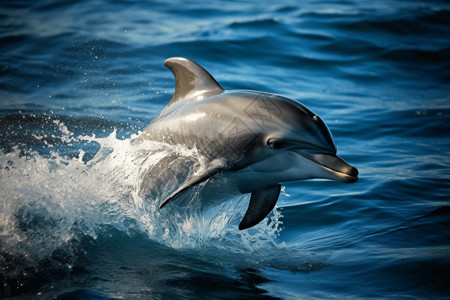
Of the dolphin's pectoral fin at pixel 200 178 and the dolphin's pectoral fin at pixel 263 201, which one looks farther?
the dolphin's pectoral fin at pixel 263 201

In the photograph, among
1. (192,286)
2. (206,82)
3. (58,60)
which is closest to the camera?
(192,286)

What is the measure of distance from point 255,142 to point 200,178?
Result: 57 centimetres

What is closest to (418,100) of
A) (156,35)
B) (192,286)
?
(156,35)

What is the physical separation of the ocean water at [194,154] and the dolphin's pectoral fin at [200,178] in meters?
0.70

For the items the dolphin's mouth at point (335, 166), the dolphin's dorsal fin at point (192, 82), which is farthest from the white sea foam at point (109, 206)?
the dolphin's mouth at point (335, 166)

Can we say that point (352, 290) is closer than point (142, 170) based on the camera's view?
Yes

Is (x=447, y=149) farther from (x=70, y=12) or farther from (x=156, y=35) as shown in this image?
(x=70, y=12)

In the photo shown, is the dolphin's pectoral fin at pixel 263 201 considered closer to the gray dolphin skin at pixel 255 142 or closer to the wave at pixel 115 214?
the gray dolphin skin at pixel 255 142

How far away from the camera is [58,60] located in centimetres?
1092

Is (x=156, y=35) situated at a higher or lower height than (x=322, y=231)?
higher

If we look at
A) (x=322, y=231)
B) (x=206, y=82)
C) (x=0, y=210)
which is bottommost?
(x=322, y=231)

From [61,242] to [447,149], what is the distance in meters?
6.88

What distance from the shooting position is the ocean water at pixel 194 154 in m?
4.40

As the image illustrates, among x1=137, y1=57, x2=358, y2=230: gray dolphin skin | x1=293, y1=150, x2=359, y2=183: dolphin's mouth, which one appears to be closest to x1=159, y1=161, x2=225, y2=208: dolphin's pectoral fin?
x1=137, y1=57, x2=358, y2=230: gray dolphin skin
